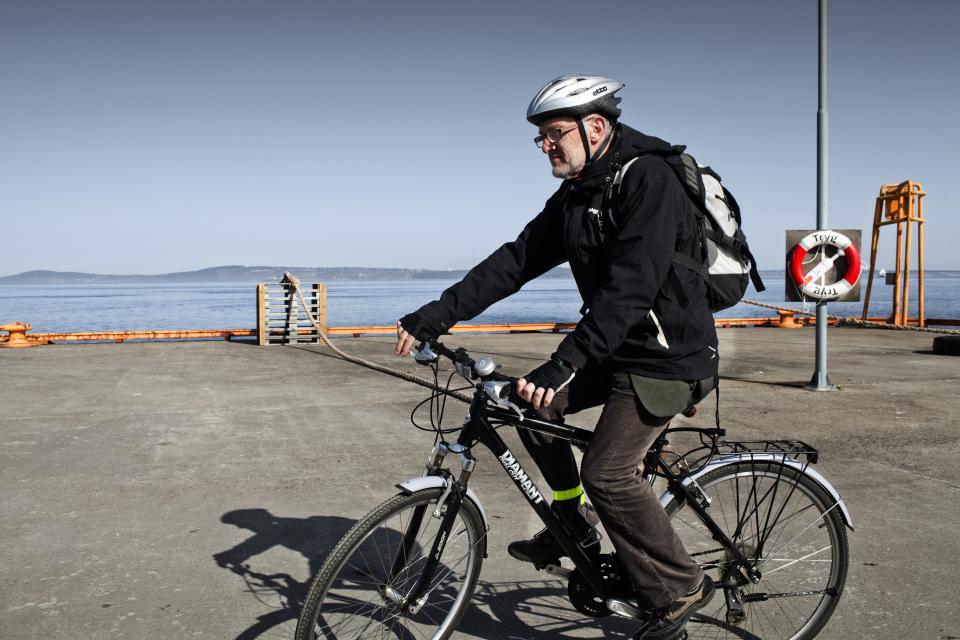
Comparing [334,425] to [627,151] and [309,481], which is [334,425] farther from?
[627,151]

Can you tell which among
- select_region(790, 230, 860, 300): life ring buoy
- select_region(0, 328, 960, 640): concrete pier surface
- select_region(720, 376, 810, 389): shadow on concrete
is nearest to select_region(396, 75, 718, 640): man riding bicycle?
select_region(0, 328, 960, 640): concrete pier surface

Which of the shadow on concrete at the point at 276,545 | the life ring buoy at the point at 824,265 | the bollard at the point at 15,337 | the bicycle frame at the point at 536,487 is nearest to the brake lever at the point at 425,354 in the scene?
the bicycle frame at the point at 536,487

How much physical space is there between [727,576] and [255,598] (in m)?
2.03

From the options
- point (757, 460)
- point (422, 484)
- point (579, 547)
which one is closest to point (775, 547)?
point (757, 460)

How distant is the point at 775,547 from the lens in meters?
3.23

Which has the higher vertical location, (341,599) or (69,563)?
(341,599)

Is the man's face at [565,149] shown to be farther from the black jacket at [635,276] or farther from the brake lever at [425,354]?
the brake lever at [425,354]

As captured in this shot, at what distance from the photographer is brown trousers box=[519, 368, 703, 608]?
264cm

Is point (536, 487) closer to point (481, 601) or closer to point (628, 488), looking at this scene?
point (628, 488)

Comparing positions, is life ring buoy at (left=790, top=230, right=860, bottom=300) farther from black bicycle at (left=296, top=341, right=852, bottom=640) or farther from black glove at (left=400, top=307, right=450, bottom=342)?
black glove at (left=400, top=307, right=450, bottom=342)

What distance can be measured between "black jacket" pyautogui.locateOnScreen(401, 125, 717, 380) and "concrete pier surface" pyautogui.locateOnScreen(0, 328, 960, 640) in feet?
4.30

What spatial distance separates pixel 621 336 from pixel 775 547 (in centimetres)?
137

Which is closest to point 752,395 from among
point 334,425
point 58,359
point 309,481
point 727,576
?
point 334,425

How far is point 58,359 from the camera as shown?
1273 centimetres
